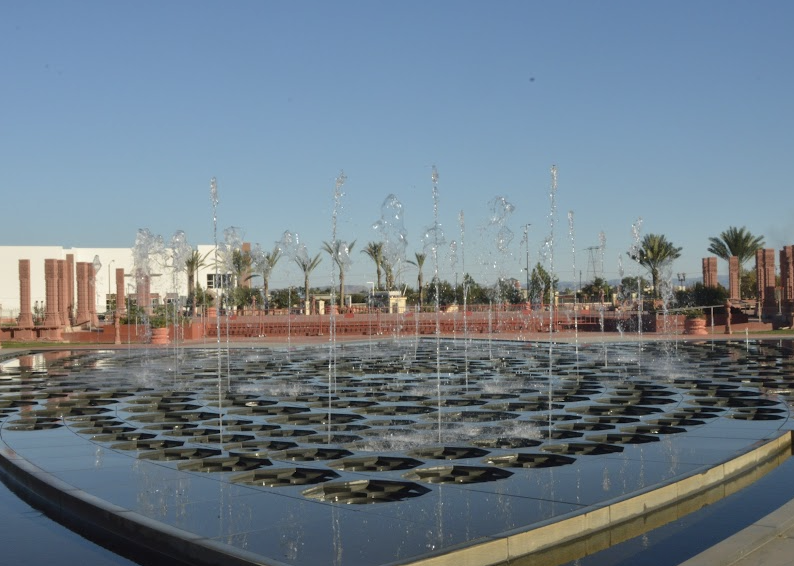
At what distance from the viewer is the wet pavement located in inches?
259

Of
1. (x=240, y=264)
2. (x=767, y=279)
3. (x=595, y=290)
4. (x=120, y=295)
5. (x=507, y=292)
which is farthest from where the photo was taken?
(x=595, y=290)

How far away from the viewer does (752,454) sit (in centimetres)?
859

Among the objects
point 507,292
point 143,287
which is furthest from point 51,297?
point 507,292

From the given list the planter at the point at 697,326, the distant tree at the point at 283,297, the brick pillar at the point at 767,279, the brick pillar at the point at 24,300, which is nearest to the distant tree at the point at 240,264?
the distant tree at the point at 283,297

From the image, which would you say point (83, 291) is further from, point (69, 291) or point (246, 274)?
point (246, 274)

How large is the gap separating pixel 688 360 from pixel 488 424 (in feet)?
38.1

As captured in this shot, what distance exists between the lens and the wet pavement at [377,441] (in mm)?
6586

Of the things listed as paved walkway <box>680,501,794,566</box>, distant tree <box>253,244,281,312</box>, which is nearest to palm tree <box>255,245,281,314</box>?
distant tree <box>253,244,281,312</box>

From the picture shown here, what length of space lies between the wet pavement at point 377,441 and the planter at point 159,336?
13698 mm

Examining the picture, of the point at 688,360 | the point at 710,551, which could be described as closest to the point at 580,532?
the point at 710,551

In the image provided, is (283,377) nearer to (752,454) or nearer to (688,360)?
(688,360)

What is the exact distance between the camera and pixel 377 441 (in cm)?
1021

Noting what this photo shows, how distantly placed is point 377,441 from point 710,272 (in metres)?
38.5

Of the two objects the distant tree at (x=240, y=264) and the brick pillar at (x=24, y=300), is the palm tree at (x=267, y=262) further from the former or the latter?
the brick pillar at (x=24, y=300)
